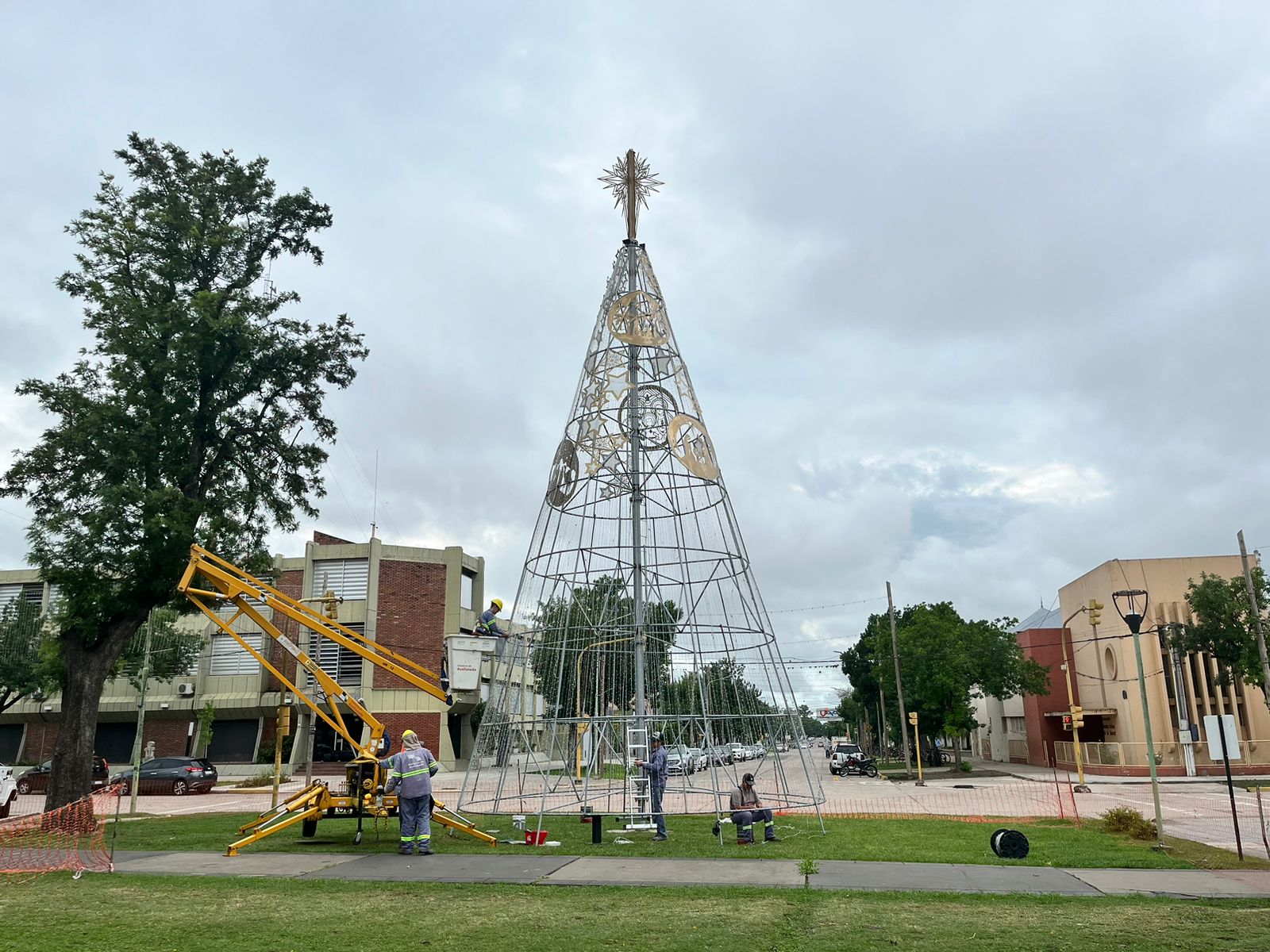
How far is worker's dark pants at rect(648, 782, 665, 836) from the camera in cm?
1458

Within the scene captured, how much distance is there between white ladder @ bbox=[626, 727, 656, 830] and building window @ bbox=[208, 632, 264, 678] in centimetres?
3925

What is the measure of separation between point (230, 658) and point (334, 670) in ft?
21.9

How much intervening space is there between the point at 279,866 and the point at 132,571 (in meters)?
9.91

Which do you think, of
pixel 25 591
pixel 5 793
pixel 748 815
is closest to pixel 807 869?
pixel 748 815

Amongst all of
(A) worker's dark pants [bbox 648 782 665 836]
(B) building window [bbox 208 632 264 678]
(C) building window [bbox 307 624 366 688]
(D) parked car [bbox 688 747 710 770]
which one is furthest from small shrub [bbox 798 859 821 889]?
(B) building window [bbox 208 632 264 678]

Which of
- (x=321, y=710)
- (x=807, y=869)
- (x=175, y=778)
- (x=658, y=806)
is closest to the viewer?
(x=807, y=869)

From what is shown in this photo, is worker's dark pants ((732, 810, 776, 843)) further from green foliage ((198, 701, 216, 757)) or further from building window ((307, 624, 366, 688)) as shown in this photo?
green foliage ((198, 701, 216, 757))

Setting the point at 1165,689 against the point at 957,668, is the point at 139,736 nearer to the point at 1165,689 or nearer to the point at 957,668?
the point at 957,668

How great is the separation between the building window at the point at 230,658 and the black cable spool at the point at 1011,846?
45661 millimetres

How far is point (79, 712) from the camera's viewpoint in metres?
18.9

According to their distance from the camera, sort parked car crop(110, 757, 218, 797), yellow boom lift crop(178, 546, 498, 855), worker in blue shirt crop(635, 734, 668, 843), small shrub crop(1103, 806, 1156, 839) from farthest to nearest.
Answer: parked car crop(110, 757, 218, 797) → small shrub crop(1103, 806, 1156, 839) → worker in blue shirt crop(635, 734, 668, 843) → yellow boom lift crop(178, 546, 498, 855)

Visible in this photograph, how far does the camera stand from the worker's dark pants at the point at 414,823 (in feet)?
43.3

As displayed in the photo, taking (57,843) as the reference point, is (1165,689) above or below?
above

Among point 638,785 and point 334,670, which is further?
point 334,670
